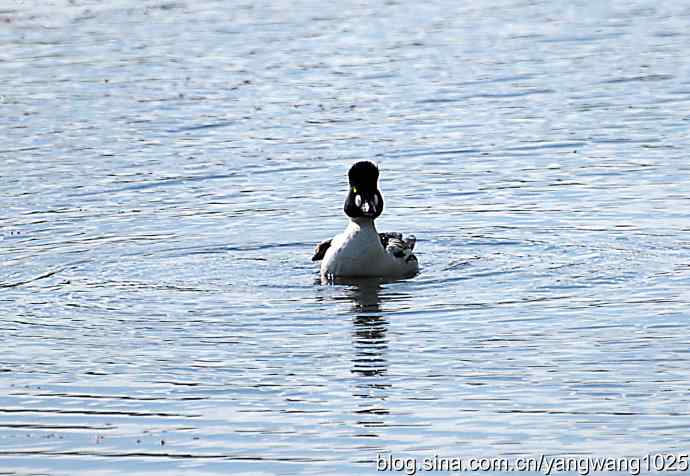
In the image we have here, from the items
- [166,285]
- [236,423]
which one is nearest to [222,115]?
[166,285]

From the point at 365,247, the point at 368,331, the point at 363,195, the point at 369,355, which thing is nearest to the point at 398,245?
the point at 365,247

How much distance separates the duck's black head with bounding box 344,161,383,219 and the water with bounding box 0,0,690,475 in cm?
83

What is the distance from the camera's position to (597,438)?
36.6ft

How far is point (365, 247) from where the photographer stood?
17.3 m

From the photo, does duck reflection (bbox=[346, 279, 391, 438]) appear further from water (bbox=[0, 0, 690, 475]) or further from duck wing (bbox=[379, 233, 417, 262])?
duck wing (bbox=[379, 233, 417, 262])

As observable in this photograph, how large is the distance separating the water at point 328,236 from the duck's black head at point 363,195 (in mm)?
829

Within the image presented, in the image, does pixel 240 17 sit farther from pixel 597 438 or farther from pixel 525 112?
pixel 597 438

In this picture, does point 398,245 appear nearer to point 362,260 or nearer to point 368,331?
point 362,260

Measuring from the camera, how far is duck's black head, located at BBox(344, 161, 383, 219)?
1734 cm

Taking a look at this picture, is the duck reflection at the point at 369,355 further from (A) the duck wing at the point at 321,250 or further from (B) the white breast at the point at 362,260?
(A) the duck wing at the point at 321,250

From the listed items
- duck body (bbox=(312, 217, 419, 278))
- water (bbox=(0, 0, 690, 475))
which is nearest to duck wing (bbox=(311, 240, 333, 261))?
water (bbox=(0, 0, 690, 475))

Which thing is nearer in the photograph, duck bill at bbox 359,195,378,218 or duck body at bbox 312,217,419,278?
duck body at bbox 312,217,419,278

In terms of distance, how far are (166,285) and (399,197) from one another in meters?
4.70

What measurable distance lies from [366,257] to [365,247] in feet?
0.34
